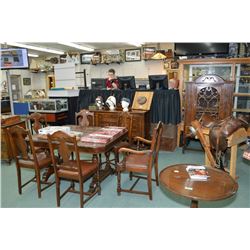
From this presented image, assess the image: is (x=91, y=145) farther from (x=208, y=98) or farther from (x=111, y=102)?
(x=208, y=98)

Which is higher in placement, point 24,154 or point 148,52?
point 148,52

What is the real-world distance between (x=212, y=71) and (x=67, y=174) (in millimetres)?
4217

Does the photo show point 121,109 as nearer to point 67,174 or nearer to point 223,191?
point 67,174

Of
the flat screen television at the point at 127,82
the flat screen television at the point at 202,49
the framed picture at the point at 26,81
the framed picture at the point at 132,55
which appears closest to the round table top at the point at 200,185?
the flat screen television at the point at 127,82

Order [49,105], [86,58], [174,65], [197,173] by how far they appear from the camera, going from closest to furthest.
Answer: [197,173] < [49,105] < [174,65] < [86,58]

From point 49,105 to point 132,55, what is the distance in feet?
15.1

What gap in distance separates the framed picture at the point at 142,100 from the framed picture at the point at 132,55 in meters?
4.68

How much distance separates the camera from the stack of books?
220 cm

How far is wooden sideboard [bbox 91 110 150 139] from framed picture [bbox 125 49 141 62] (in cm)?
501

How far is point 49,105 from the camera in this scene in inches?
237

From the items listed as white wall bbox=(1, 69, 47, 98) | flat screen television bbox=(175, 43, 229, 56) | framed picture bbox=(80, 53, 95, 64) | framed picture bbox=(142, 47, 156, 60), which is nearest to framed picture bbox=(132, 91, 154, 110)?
flat screen television bbox=(175, 43, 229, 56)

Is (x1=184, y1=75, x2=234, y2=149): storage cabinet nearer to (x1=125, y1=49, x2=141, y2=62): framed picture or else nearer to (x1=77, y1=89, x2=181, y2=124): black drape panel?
(x1=77, y1=89, x2=181, y2=124): black drape panel

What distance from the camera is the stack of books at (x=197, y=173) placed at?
220cm

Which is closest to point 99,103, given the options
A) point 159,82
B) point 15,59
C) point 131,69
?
point 159,82
